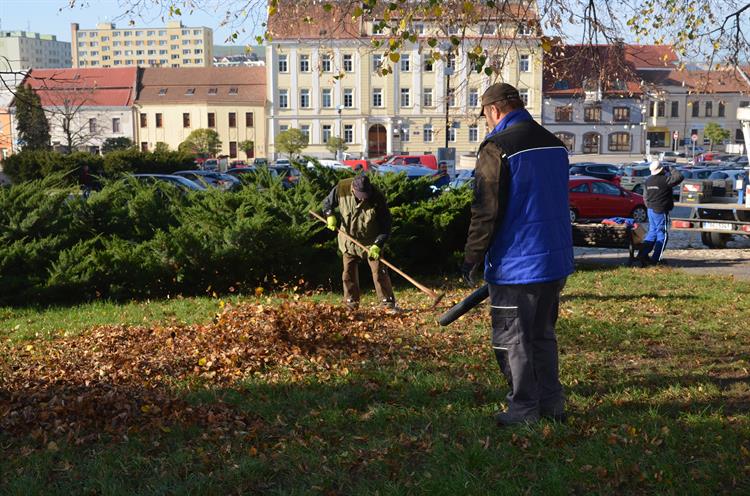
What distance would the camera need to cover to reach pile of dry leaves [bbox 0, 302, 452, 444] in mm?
5488

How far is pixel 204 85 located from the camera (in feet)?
281

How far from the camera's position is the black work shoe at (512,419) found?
4.97 meters

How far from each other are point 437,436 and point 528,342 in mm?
746

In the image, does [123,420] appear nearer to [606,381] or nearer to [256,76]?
[606,381]

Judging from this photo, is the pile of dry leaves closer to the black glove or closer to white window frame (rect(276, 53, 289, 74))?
A: the black glove

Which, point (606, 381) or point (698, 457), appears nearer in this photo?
point (698, 457)

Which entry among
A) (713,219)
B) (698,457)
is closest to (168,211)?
(698,457)

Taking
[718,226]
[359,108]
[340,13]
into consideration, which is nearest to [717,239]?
[718,226]

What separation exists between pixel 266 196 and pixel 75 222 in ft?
9.01

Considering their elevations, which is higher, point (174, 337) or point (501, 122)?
point (501, 122)

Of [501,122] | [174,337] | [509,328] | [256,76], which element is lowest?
[174,337]

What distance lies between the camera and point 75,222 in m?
12.4

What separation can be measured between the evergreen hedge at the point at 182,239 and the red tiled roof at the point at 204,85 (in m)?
72.3

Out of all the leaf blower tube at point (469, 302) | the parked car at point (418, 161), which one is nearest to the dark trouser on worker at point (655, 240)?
the leaf blower tube at point (469, 302)
